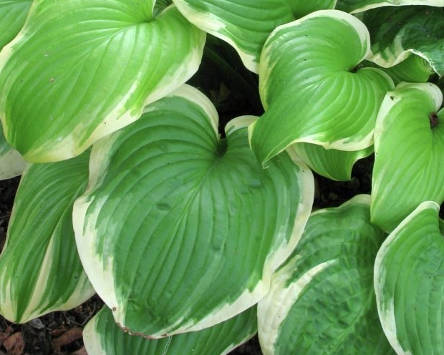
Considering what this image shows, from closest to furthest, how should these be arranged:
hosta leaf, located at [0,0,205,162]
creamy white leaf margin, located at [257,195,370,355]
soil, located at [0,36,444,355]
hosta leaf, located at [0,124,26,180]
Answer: hosta leaf, located at [0,0,205,162] → creamy white leaf margin, located at [257,195,370,355] → hosta leaf, located at [0,124,26,180] → soil, located at [0,36,444,355]

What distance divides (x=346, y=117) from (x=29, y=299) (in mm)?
636

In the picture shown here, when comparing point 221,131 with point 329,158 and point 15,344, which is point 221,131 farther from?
point 15,344

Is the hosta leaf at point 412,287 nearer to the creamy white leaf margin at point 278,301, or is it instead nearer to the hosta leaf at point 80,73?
the creamy white leaf margin at point 278,301

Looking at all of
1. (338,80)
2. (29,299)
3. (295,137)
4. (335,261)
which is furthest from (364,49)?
(29,299)

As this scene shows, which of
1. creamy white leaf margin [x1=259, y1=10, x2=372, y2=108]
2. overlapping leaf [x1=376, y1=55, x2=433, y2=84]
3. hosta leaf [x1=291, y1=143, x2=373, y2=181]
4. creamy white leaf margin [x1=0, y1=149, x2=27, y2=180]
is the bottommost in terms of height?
creamy white leaf margin [x1=0, y1=149, x2=27, y2=180]

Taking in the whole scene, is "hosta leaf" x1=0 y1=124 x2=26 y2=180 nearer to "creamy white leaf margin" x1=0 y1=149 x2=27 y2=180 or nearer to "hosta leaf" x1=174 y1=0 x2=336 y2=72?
"creamy white leaf margin" x1=0 y1=149 x2=27 y2=180

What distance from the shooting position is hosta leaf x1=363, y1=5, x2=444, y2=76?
1026mm

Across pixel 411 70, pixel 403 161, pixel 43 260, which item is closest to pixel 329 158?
pixel 403 161

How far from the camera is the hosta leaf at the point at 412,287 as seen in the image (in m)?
0.91

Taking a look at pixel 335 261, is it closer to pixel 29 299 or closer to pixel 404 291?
pixel 404 291

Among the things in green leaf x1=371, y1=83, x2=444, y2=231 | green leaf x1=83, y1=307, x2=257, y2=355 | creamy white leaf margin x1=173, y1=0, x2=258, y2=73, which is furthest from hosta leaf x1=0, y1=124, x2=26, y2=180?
green leaf x1=371, y1=83, x2=444, y2=231

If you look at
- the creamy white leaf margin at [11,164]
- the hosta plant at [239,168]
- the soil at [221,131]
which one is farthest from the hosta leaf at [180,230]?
the soil at [221,131]

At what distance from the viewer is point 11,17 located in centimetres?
102

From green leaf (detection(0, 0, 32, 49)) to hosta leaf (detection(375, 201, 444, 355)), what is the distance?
736mm
